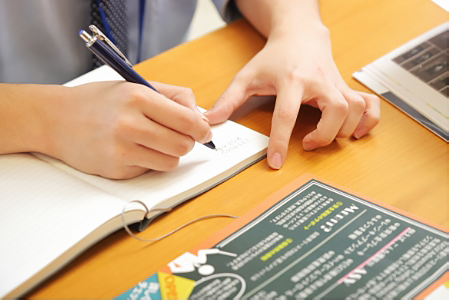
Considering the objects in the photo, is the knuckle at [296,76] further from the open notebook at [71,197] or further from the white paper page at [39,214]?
the white paper page at [39,214]

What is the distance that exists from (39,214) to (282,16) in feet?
1.65

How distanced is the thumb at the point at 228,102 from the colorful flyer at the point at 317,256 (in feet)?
0.55

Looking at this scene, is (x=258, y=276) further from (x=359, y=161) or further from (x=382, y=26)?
(x=382, y=26)

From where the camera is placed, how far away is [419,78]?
2.60ft

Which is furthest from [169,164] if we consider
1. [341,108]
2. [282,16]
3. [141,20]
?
[141,20]

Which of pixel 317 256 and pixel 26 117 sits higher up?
pixel 26 117

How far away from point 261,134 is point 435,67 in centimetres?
30

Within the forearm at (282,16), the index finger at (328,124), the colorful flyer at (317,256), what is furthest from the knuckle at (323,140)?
the forearm at (282,16)

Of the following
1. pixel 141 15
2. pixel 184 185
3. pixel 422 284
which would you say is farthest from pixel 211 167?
pixel 141 15

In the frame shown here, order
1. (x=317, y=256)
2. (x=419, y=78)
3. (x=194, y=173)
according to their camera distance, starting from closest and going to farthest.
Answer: (x=317, y=256)
(x=194, y=173)
(x=419, y=78)

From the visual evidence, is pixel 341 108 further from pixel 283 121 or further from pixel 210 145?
pixel 210 145

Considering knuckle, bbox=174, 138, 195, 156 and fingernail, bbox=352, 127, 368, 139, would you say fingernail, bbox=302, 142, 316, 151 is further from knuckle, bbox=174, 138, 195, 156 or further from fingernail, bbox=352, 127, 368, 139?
knuckle, bbox=174, 138, 195, 156

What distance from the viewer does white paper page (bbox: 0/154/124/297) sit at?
21.8 inches

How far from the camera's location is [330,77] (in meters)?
0.76
